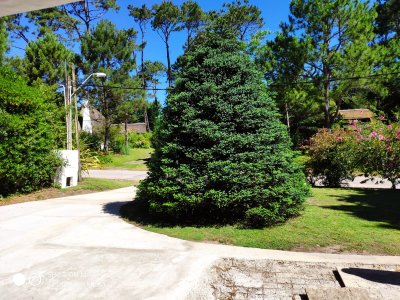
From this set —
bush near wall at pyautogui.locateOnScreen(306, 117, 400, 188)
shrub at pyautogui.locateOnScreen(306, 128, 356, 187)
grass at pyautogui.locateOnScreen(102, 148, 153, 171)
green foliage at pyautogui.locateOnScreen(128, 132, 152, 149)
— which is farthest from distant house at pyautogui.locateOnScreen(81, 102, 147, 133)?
bush near wall at pyautogui.locateOnScreen(306, 117, 400, 188)

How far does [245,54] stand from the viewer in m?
8.23

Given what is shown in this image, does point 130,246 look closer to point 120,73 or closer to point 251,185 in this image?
point 251,185

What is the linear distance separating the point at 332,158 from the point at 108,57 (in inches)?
900

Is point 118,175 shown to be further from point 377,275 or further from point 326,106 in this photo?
Result: point 377,275

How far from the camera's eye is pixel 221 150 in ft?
23.2

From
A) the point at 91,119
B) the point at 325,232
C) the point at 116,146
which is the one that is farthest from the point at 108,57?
the point at 325,232

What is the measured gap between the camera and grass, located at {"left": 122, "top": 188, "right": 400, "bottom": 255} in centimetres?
573

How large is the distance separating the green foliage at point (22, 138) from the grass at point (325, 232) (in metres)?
6.33

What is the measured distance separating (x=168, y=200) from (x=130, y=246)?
1462 millimetres

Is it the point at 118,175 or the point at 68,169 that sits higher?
the point at 68,169

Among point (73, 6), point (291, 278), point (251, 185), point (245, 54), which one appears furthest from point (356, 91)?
point (73, 6)

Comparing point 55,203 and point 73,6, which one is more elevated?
point 73,6

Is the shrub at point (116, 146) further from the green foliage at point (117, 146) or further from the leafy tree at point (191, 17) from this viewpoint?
the leafy tree at point (191, 17)

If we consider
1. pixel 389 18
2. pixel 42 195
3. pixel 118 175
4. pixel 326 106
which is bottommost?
pixel 42 195
